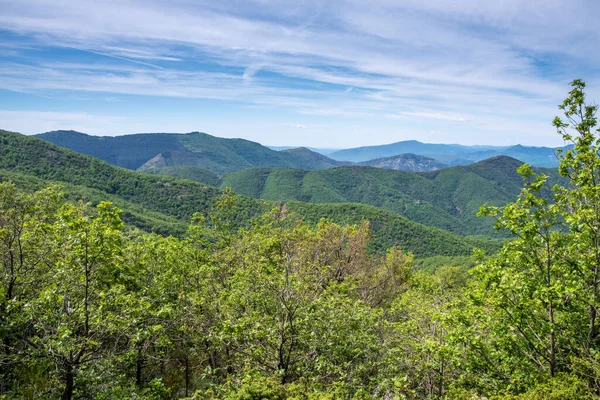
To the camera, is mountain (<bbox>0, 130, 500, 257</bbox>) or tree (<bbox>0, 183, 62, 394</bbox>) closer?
tree (<bbox>0, 183, 62, 394</bbox>)

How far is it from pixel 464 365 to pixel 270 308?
747cm

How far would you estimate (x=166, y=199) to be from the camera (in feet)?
618

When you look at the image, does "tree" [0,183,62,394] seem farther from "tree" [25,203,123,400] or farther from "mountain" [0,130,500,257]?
"mountain" [0,130,500,257]

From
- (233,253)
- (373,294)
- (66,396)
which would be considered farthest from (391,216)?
(66,396)

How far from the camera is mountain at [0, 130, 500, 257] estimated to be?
161250 millimetres

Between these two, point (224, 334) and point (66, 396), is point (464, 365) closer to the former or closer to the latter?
point (224, 334)

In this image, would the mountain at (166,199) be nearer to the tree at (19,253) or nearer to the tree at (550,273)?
the tree at (19,253)

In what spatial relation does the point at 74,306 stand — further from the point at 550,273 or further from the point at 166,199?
the point at 166,199

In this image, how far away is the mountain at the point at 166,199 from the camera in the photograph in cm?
16125

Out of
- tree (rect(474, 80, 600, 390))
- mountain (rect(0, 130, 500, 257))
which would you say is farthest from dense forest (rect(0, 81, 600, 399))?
mountain (rect(0, 130, 500, 257))

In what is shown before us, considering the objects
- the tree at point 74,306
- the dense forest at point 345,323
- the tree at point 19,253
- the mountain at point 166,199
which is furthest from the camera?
the mountain at point 166,199

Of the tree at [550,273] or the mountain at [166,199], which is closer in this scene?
the tree at [550,273]

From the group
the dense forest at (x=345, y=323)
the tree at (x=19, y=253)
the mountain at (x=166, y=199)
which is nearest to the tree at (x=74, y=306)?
the dense forest at (x=345, y=323)

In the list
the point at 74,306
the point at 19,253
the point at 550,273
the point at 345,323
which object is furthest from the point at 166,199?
the point at 550,273
